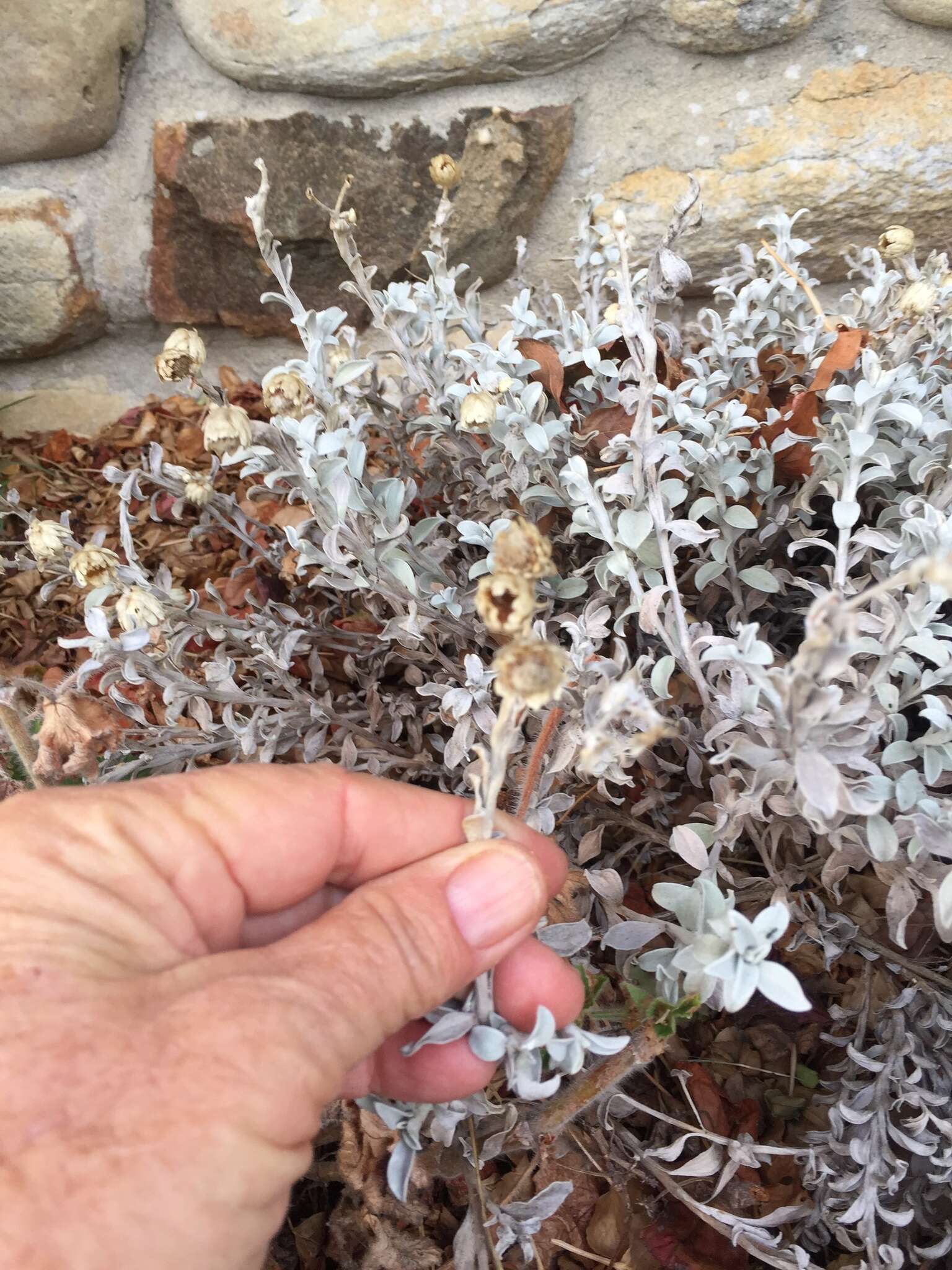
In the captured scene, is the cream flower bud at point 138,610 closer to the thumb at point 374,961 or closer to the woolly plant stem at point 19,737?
the woolly plant stem at point 19,737

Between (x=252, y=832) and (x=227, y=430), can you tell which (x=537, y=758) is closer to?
(x=252, y=832)

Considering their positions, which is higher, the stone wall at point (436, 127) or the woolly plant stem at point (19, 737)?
the stone wall at point (436, 127)

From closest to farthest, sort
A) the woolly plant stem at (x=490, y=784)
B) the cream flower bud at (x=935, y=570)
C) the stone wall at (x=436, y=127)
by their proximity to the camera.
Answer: the cream flower bud at (x=935, y=570) < the woolly plant stem at (x=490, y=784) < the stone wall at (x=436, y=127)

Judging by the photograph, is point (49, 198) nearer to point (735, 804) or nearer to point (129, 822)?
point (129, 822)

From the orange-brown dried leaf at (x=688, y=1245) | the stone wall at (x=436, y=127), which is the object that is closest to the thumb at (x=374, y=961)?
the orange-brown dried leaf at (x=688, y=1245)

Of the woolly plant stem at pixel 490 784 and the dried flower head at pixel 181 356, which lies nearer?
the woolly plant stem at pixel 490 784

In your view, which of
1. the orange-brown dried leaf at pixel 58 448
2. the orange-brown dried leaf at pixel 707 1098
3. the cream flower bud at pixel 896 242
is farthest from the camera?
the orange-brown dried leaf at pixel 58 448

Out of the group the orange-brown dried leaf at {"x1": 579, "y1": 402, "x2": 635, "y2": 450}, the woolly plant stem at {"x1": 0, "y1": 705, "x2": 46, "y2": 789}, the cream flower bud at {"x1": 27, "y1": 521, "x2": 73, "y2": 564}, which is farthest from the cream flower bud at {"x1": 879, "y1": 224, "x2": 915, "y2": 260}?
the woolly plant stem at {"x1": 0, "y1": 705, "x2": 46, "y2": 789}

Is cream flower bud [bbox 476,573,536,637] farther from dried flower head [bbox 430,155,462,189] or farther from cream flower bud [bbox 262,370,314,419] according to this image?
dried flower head [bbox 430,155,462,189]
